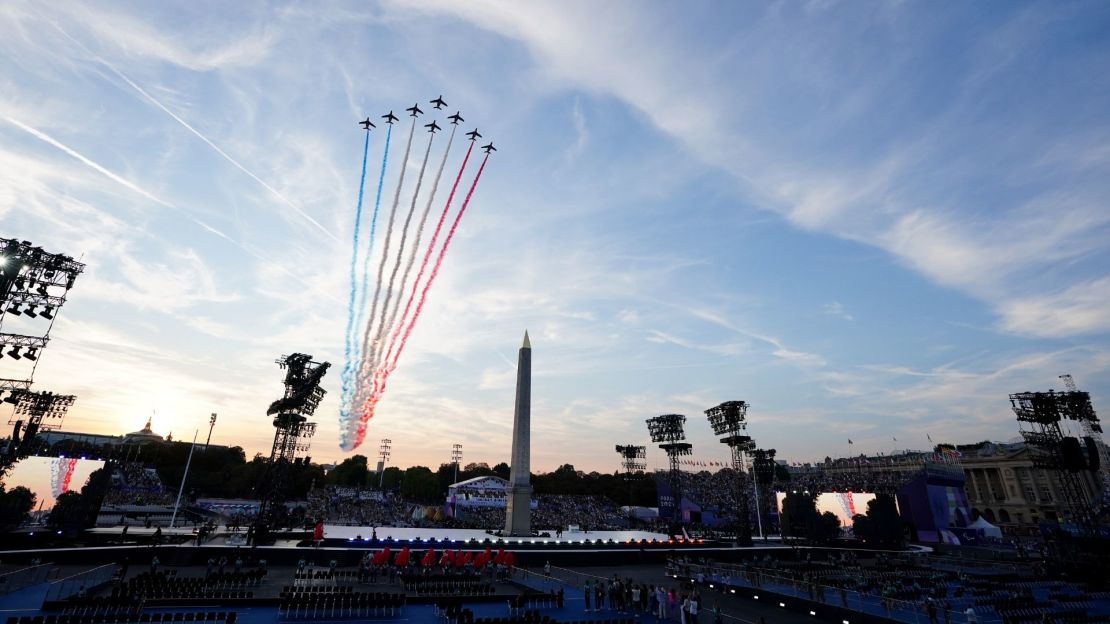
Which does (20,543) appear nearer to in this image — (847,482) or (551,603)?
(551,603)

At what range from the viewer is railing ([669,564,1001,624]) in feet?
66.0

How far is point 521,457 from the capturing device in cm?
4897

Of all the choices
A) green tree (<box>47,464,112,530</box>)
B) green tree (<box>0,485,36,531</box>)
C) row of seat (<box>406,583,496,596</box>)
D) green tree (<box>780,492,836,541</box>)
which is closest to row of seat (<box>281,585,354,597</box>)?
row of seat (<box>406,583,496,596</box>)

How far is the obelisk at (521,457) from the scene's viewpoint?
47.3 m

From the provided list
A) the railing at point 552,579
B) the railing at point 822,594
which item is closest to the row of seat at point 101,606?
the railing at point 552,579

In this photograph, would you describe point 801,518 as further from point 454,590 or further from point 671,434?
point 454,590

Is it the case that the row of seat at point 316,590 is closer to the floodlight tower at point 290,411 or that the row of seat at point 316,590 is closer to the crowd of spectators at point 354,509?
the floodlight tower at point 290,411

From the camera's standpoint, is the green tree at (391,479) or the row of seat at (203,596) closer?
the row of seat at (203,596)

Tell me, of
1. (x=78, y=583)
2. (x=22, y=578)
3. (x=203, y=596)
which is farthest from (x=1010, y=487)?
(x=22, y=578)

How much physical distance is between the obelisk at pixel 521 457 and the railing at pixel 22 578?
3187 centimetres

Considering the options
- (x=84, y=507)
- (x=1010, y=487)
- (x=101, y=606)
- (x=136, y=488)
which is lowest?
(x=101, y=606)

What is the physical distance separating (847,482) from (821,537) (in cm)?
3527

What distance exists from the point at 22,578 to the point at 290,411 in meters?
20.4

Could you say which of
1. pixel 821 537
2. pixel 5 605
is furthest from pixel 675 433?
pixel 5 605
